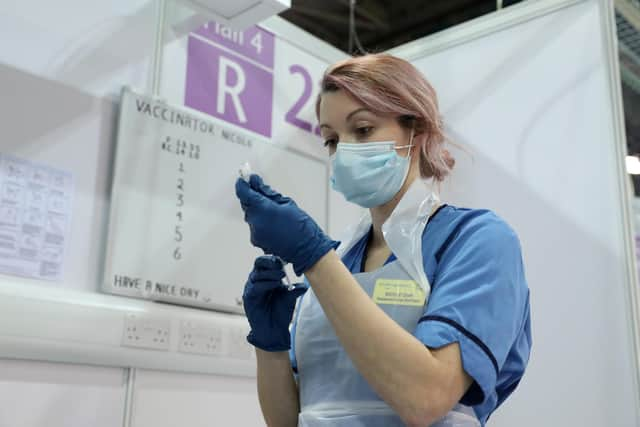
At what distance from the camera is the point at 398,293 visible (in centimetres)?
89

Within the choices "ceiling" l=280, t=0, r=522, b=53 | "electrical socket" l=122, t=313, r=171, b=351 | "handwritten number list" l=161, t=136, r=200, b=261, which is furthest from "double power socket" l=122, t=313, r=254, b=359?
"ceiling" l=280, t=0, r=522, b=53

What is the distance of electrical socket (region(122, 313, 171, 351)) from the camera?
5.11 feet

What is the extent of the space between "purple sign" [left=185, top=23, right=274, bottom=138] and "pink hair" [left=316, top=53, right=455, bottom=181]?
0.92m

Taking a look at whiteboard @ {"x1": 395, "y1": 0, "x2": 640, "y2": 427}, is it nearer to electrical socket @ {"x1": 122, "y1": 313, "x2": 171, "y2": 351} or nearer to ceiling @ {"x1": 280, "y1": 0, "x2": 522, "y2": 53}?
electrical socket @ {"x1": 122, "y1": 313, "x2": 171, "y2": 351}

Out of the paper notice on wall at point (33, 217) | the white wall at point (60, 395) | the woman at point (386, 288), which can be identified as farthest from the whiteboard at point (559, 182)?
the paper notice on wall at point (33, 217)

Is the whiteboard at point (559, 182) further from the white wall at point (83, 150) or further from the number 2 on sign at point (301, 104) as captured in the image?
the white wall at point (83, 150)

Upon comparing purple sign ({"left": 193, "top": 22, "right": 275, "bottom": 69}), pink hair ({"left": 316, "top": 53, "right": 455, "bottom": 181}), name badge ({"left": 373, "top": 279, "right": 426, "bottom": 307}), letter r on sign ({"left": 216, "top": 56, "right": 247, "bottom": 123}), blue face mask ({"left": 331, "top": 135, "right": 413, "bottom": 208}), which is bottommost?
name badge ({"left": 373, "top": 279, "right": 426, "bottom": 307})

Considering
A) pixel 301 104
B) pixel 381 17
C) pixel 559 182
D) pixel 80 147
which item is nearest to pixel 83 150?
pixel 80 147

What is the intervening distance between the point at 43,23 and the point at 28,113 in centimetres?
23

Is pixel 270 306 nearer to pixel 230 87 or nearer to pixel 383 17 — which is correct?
pixel 230 87

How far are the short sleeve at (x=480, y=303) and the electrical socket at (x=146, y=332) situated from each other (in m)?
0.90

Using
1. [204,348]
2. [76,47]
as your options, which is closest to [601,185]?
A: [204,348]

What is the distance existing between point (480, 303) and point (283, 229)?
24cm

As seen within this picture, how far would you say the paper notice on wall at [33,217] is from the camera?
1.45m
